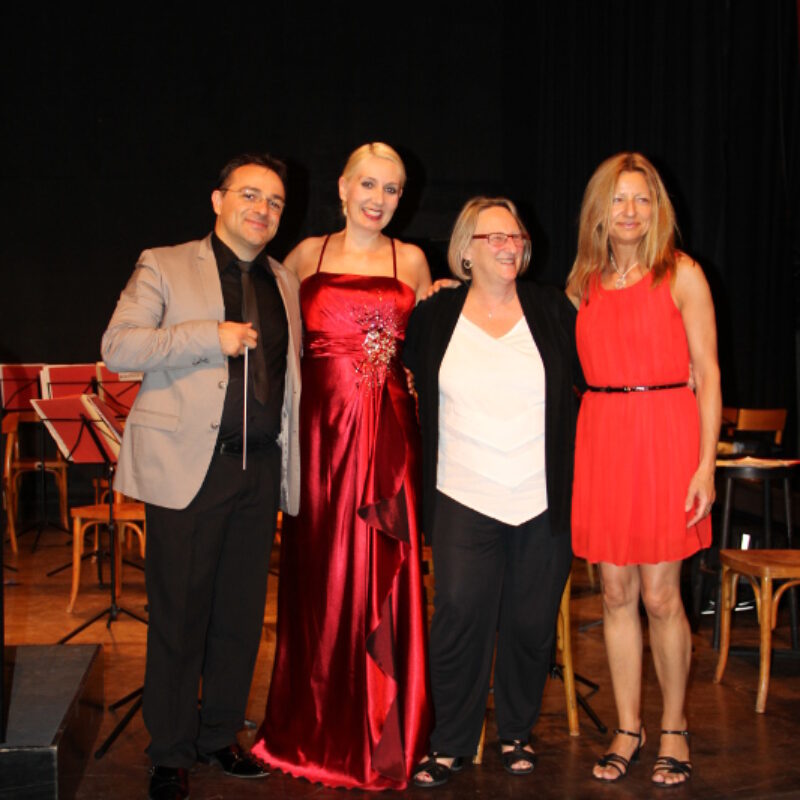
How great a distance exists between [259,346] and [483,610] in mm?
997

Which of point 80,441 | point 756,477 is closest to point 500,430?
point 756,477

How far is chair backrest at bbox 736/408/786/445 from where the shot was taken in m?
6.12

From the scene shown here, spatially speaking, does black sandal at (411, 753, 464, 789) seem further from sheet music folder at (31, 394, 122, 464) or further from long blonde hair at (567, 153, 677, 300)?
sheet music folder at (31, 394, 122, 464)

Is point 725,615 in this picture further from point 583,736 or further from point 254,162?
point 254,162

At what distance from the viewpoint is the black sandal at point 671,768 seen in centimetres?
279

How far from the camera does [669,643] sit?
2.80 metres

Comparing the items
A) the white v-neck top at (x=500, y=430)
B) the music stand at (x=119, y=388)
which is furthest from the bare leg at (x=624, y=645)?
the music stand at (x=119, y=388)

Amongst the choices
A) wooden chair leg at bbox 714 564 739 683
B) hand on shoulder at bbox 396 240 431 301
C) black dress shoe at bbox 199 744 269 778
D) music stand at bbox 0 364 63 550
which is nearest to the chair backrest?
wooden chair leg at bbox 714 564 739 683

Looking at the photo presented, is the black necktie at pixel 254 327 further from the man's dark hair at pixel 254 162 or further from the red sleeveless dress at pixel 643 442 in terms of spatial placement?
the red sleeveless dress at pixel 643 442

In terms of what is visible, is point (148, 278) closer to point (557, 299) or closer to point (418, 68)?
point (557, 299)

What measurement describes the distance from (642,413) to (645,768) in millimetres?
1084

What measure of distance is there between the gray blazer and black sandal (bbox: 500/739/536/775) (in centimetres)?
121

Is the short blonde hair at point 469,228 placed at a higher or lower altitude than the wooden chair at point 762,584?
higher

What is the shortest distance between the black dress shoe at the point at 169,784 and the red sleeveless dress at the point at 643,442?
1.29 meters
